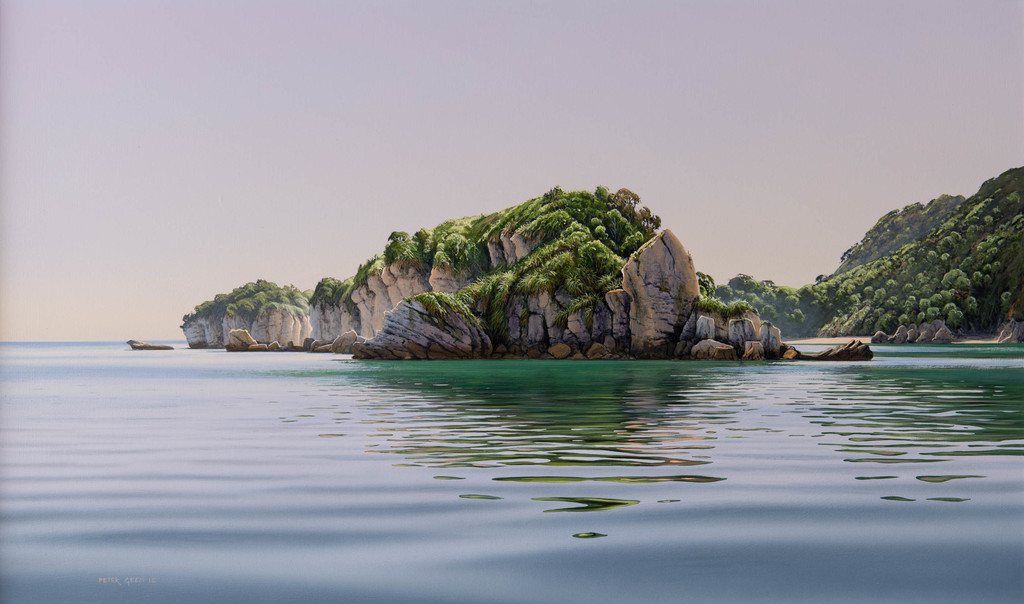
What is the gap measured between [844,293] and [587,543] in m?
199

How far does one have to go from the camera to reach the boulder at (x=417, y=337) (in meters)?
76.3

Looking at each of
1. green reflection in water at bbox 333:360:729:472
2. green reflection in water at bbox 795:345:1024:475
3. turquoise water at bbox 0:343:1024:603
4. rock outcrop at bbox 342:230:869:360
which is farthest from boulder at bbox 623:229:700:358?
turquoise water at bbox 0:343:1024:603

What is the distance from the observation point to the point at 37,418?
2112 cm

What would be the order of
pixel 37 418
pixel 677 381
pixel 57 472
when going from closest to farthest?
pixel 57 472, pixel 37 418, pixel 677 381

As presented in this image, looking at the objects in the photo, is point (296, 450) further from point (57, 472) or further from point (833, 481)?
point (833, 481)

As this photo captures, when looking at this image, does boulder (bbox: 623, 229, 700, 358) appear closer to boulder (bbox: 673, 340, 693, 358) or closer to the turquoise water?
boulder (bbox: 673, 340, 693, 358)

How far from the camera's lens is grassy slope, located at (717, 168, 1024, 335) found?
454 feet

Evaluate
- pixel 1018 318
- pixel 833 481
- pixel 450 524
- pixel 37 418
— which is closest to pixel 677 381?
pixel 37 418

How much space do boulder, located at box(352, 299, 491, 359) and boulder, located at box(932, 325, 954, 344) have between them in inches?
3593

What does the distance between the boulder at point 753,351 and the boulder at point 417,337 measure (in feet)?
64.3

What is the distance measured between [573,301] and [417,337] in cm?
1459

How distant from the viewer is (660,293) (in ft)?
242
